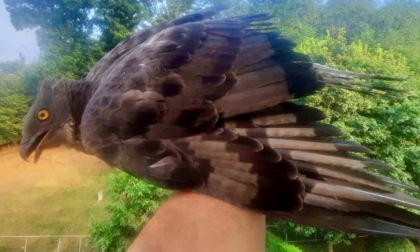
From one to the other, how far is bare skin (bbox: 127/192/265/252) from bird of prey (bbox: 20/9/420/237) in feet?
0.20

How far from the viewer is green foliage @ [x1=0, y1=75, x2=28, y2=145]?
23688mm

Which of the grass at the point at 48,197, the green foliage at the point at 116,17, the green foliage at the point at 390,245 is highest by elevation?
the green foliage at the point at 116,17

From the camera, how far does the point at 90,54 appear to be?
23.1 meters

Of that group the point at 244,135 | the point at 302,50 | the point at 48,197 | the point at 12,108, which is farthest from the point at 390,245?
the point at 12,108

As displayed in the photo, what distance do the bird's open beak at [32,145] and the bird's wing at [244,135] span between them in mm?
811

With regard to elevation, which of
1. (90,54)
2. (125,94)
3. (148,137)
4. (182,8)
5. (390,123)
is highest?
(125,94)

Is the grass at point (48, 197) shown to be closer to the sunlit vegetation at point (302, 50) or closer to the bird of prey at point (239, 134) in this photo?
the sunlit vegetation at point (302, 50)

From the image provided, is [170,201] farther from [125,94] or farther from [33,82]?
[33,82]

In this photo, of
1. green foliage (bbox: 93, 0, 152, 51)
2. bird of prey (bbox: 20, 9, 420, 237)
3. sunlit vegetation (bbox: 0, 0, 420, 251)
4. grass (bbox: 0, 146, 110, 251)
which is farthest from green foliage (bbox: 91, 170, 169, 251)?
green foliage (bbox: 93, 0, 152, 51)

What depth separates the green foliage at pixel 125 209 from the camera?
1277 cm

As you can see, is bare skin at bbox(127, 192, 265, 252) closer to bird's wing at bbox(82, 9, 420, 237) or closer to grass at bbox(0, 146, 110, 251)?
bird's wing at bbox(82, 9, 420, 237)

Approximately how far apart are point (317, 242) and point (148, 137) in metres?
18.2

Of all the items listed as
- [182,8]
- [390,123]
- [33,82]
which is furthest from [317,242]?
[33,82]

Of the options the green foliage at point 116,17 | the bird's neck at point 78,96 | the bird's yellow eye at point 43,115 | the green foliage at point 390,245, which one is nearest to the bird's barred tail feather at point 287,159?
the bird's neck at point 78,96
